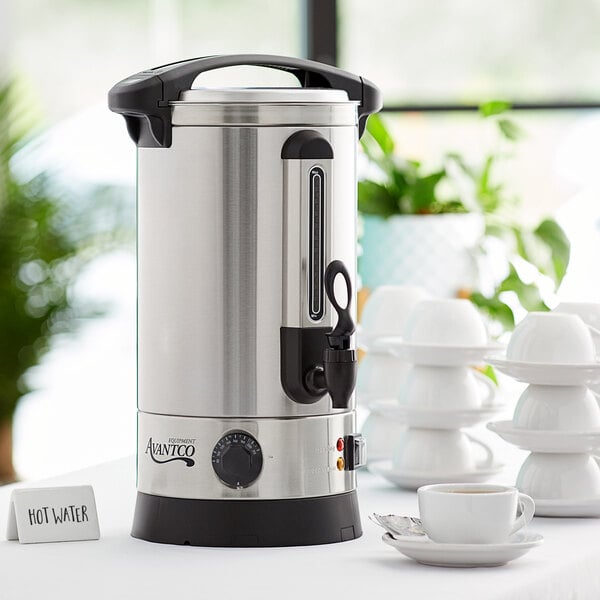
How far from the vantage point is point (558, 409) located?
116 cm

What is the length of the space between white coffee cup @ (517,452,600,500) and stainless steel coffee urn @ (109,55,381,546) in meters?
0.22

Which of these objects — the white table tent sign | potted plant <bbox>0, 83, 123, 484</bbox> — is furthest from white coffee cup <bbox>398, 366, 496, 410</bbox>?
potted plant <bbox>0, 83, 123, 484</bbox>

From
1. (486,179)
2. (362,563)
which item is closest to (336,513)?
(362,563)

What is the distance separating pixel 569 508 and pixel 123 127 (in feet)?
10.6

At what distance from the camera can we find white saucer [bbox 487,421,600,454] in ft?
3.73

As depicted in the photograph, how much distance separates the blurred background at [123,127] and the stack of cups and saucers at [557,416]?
2.57 m

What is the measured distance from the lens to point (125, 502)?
1.23 metres

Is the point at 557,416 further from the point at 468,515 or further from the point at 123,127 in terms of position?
the point at 123,127

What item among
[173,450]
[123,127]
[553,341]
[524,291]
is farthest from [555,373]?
[123,127]

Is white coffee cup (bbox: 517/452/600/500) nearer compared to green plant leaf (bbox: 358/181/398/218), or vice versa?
white coffee cup (bbox: 517/452/600/500)

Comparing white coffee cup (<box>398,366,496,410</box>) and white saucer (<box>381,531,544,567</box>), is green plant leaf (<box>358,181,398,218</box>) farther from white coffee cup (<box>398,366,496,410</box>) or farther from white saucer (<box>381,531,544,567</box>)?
white saucer (<box>381,531,544,567</box>)

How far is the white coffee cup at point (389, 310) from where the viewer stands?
1447 mm

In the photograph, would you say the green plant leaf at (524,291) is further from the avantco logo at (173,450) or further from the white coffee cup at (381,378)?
the avantco logo at (173,450)

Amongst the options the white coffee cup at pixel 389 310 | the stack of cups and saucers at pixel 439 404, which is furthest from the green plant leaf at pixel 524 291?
the stack of cups and saucers at pixel 439 404
